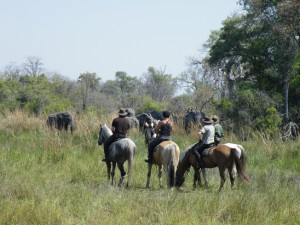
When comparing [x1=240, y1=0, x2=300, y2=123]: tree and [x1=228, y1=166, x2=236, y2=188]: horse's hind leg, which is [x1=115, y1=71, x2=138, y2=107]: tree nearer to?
[x1=240, y1=0, x2=300, y2=123]: tree

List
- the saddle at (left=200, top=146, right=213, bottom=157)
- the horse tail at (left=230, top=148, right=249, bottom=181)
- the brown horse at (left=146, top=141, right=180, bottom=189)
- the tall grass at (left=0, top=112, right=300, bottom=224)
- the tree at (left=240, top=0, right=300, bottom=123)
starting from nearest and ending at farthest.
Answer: the tall grass at (left=0, top=112, right=300, bottom=224)
the horse tail at (left=230, top=148, right=249, bottom=181)
the brown horse at (left=146, top=141, right=180, bottom=189)
the saddle at (left=200, top=146, right=213, bottom=157)
the tree at (left=240, top=0, right=300, bottom=123)

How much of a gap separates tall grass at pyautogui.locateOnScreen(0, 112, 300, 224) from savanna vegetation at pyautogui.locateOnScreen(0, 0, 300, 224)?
0.06ft

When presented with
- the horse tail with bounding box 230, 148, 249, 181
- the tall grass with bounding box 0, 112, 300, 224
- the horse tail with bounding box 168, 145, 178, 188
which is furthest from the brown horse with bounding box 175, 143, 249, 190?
the tall grass with bounding box 0, 112, 300, 224

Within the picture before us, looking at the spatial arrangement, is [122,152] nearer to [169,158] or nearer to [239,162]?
[169,158]

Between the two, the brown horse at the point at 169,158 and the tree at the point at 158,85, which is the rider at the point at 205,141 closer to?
the brown horse at the point at 169,158

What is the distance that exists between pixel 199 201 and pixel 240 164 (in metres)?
3.13

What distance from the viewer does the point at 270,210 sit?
362 inches

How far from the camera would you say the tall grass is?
866 centimetres

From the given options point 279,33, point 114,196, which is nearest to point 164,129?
point 114,196

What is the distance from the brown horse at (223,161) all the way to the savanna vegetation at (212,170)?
1.23ft

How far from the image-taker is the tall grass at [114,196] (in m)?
8.66

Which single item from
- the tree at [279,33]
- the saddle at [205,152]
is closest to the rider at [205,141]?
the saddle at [205,152]

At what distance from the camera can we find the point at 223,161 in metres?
12.5

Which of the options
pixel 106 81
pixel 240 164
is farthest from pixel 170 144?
pixel 106 81
